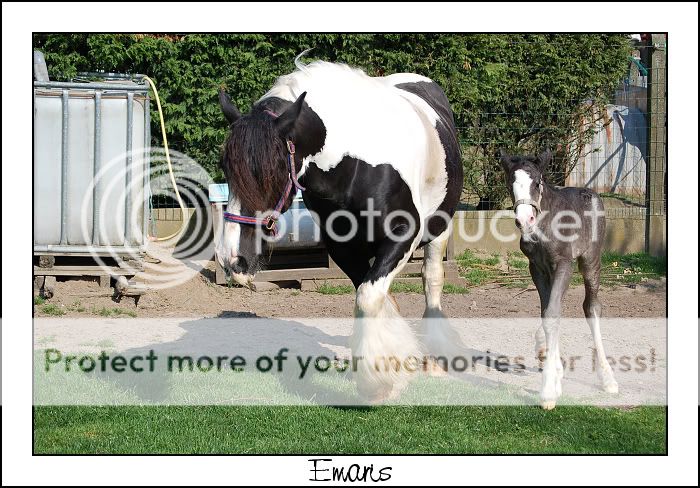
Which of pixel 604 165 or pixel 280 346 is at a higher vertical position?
pixel 604 165

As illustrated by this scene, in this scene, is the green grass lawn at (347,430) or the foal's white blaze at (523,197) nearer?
the green grass lawn at (347,430)

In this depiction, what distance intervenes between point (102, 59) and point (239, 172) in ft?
21.6

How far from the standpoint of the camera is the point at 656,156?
1073cm

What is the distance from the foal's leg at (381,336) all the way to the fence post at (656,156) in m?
6.67

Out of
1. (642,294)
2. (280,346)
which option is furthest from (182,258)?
(642,294)

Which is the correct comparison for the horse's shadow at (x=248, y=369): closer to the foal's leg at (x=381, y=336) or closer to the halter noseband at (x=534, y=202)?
the foal's leg at (x=381, y=336)

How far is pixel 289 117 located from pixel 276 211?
53cm

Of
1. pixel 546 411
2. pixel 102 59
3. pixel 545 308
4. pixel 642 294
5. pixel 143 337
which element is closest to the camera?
pixel 546 411

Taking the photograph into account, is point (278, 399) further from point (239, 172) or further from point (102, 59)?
point (102, 59)

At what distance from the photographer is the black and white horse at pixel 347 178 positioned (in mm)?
4320

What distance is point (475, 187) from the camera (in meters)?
11.2

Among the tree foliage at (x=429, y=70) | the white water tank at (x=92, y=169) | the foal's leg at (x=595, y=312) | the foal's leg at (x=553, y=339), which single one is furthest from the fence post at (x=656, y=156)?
the white water tank at (x=92, y=169)

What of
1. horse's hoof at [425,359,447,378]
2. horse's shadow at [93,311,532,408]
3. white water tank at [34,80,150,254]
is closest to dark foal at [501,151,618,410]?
horse's shadow at [93,311,532,408]

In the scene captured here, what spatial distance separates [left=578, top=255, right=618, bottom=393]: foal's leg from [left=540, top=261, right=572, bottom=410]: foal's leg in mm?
299
